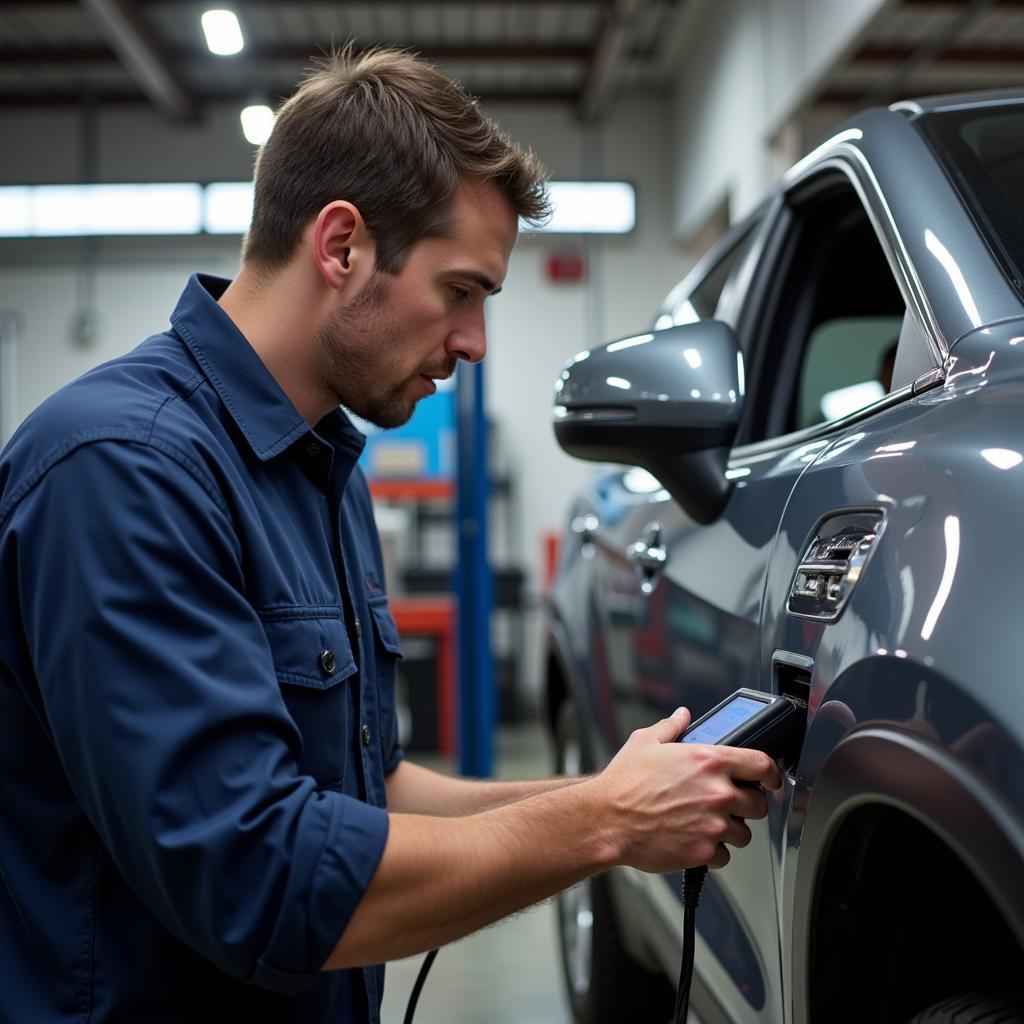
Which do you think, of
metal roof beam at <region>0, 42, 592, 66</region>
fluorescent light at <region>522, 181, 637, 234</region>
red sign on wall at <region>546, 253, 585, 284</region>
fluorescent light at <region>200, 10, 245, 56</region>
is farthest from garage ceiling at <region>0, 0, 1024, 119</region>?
fluorescent light at <region>200, 10, 245, 56</region>

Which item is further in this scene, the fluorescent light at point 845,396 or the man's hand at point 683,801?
the fluorescent light at point 845,396

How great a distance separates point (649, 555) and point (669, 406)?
0.40 meters

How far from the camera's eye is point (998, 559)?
0.77 meters

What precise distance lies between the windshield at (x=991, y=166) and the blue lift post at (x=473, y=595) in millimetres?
3416

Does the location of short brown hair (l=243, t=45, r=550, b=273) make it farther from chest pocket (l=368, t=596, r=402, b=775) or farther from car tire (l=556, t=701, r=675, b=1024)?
car tire (l=556, t=701, r=675, b=1024)

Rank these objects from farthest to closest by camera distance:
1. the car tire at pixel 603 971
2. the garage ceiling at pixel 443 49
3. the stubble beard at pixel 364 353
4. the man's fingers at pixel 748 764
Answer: the garage ceiling at pixel 443 49, the car tire at pixel 603 971, the stubble beard at pixel 364 353, the man's fingers at pixel 748 764

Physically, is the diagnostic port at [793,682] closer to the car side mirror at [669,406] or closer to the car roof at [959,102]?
the car side mirror at [669,406]

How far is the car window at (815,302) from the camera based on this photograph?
1822mm

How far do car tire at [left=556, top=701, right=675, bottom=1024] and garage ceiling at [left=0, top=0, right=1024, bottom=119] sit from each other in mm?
5624

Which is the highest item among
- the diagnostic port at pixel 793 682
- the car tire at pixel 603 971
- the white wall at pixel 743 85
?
the white wall at pixel 743 85

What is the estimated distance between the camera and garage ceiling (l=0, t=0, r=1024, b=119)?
7.17 meters

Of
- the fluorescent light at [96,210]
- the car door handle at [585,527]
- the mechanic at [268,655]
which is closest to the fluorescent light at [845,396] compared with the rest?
the car door handle at [585,527]

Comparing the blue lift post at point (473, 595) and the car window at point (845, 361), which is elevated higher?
the car window at point (845, 361)

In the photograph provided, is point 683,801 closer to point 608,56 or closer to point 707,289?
point 707,289
